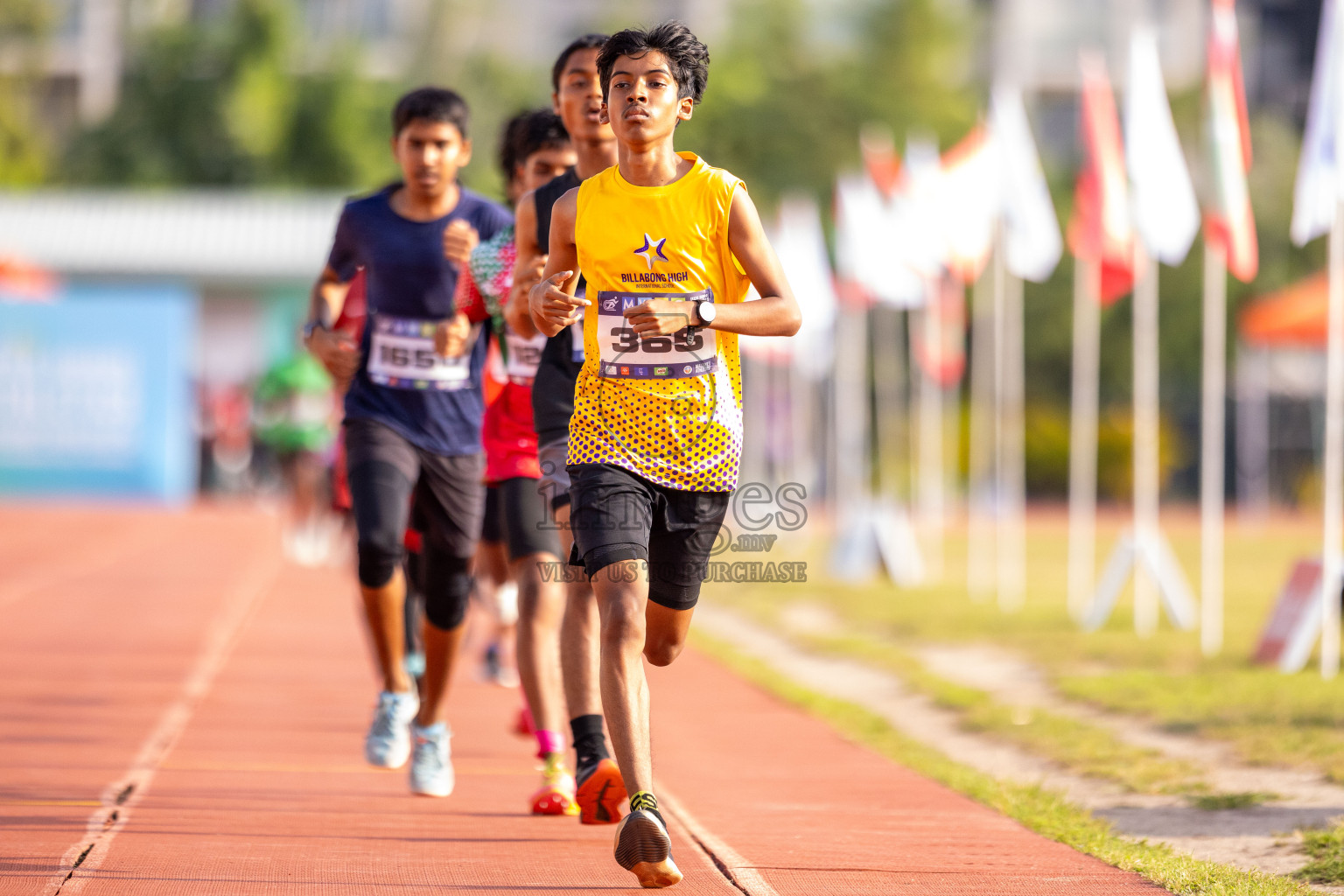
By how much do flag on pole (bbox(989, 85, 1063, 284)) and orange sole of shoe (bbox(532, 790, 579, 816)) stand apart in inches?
381

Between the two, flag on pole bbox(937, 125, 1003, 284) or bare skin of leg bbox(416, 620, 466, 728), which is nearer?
bare skin of leg bbox(416, 620, 466, 728)

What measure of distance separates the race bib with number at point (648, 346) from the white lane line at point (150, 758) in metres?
1.82

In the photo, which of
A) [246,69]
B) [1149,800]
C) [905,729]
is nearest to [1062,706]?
[905,729]

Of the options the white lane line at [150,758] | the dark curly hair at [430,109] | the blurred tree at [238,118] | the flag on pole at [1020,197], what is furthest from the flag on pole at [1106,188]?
the blurred tree at [238,118]

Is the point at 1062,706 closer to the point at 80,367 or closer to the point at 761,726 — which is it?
the point at 761,726

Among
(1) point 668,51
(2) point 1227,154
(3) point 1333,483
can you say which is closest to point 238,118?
(2) point 1227,154

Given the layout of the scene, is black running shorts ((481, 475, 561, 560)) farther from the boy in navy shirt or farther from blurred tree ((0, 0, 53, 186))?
blurred tree ((0, 0, 53, 186))

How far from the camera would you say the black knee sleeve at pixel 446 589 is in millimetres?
6043

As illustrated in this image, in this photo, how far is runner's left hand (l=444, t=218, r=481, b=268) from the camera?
6035mm

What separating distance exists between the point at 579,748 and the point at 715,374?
41.9 inches

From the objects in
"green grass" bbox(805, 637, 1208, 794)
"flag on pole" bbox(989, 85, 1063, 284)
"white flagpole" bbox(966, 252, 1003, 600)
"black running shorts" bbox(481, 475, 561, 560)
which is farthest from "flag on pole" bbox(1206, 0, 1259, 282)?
"black running shorts" bbox(481, 475, 561, 560)

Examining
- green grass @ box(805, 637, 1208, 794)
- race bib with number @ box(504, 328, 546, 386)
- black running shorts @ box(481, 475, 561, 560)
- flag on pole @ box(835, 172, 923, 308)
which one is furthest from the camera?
flag on pole @ box(835, 172, 923, 308)

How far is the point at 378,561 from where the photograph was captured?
5879mm

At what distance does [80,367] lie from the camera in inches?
1101
